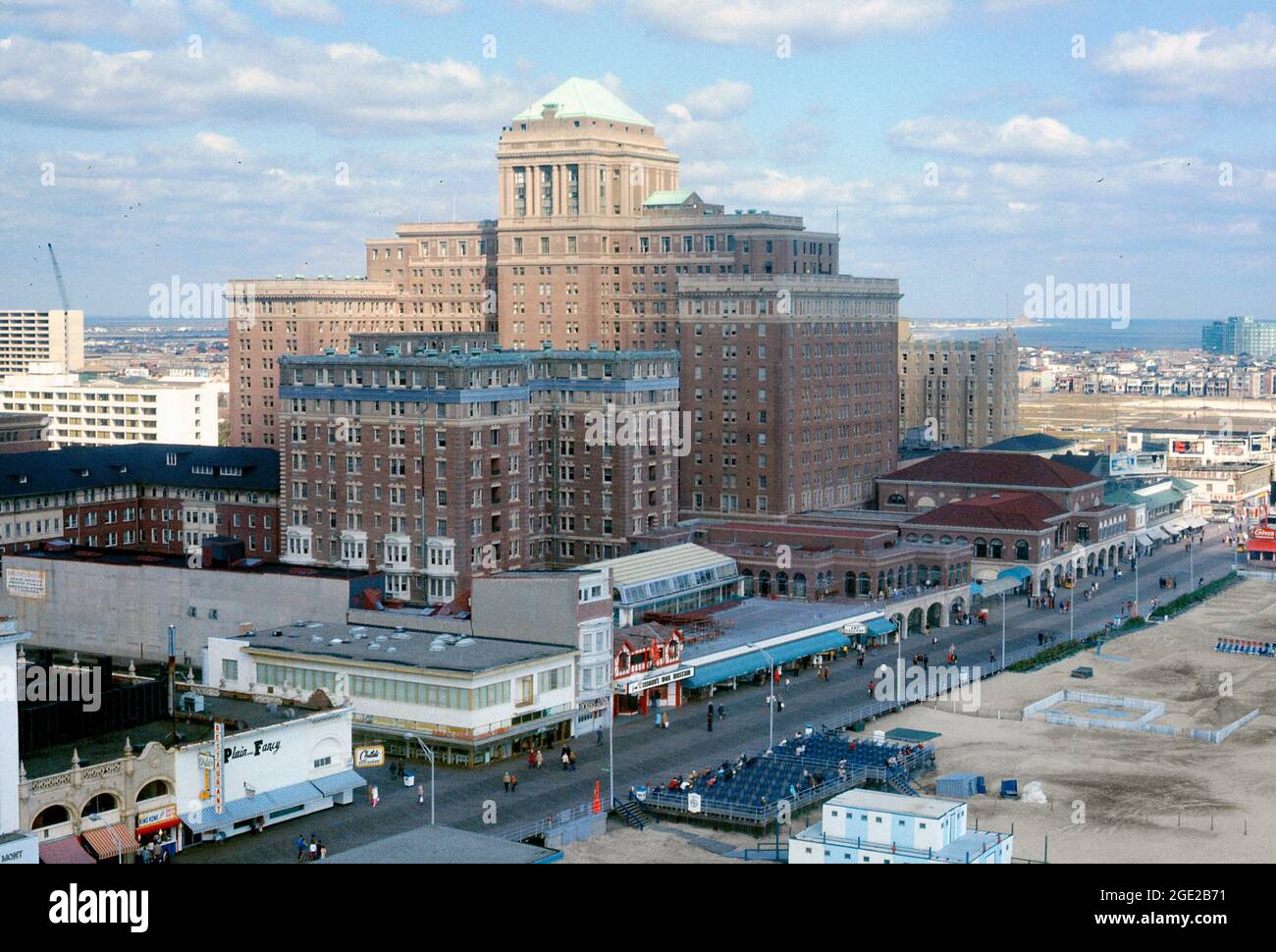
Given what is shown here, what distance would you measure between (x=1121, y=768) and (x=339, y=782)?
131ft

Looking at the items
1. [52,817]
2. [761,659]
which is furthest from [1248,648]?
→ [52,817]

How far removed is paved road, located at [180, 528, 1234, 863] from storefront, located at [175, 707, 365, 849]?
75 centimetres

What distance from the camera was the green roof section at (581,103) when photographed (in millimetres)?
180250

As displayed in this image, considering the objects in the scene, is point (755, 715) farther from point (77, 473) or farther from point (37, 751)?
point (77, 473)

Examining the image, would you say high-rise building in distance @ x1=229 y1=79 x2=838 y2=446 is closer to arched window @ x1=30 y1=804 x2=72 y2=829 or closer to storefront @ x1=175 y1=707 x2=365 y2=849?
storefront @ x1=175 y1=707 x2=365 y2=849

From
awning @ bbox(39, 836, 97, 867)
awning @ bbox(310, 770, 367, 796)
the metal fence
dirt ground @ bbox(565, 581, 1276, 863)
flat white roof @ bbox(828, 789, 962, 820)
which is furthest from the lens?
awning @ bbox(310, 770, 367, 796)

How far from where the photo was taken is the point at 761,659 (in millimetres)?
104875

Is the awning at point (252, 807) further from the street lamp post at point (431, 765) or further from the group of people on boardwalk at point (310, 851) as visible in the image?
the street lamp post at point (431, 765)

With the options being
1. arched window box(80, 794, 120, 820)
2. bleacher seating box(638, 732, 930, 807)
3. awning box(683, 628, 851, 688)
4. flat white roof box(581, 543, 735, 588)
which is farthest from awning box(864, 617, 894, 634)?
arched window box(80, 794, 120, 820)

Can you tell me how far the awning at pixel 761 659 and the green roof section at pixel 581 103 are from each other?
84512mm

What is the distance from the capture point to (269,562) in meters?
116

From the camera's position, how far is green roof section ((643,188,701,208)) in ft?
577

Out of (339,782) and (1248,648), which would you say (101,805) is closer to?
(339,782)
